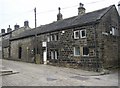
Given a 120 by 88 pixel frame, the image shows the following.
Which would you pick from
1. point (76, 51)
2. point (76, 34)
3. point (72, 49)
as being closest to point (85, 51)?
point (76, 51)

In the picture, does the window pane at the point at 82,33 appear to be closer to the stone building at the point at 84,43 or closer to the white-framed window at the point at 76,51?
the stone building at the point at 84,43

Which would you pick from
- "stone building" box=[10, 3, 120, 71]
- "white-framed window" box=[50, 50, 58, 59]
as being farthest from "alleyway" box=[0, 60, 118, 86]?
"white-framed window" box=[50, 50, 58, 59]

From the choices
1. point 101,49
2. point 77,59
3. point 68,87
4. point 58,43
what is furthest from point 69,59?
point 68,87

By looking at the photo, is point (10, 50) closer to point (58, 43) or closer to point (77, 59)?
point (58, 43)

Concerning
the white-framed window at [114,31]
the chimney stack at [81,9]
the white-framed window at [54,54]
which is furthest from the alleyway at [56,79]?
the chimney stack at [81,9]

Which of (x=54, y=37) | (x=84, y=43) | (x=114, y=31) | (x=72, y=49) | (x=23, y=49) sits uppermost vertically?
(x=114, y=31)

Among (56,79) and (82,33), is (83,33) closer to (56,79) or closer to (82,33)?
(82,33)

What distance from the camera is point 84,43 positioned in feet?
65.0

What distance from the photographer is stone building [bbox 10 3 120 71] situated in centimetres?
1888

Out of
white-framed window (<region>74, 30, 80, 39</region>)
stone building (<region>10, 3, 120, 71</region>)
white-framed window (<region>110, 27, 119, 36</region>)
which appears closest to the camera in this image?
stone building (<region>10, 3, 120, 71</region>)

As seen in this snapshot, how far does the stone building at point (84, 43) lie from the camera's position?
1888cm

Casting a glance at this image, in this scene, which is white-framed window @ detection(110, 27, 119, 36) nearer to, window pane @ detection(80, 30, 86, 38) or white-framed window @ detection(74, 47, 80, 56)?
window pane @ detection(80, 30, 86, 38)

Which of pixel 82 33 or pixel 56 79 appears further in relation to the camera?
pixel 82 33

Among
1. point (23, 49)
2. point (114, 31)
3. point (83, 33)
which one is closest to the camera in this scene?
point (83, 33)
